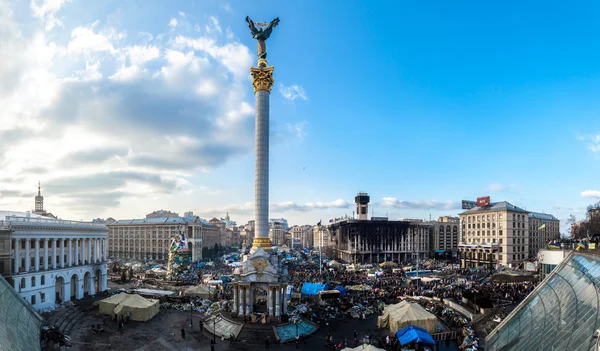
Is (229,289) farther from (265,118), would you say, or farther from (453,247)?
(453,247)

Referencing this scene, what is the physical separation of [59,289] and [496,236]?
90.7m

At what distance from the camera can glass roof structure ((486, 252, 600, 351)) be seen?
61.6ft

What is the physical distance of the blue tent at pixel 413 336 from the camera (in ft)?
102

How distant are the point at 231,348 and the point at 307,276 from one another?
141ft

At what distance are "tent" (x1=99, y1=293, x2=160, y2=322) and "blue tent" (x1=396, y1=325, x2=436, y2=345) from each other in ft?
95.7

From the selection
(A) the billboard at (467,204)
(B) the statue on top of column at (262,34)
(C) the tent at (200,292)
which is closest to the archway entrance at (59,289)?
(C) the tent at (200,292)

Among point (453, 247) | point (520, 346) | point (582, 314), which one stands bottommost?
point (453, 247)

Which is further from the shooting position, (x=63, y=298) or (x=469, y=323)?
(x=63, y=298)

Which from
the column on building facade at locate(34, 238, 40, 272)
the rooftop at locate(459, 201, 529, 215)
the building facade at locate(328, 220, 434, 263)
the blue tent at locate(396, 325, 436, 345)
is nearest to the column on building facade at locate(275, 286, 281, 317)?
the blue tent at locate(396, 325, 436, 345)

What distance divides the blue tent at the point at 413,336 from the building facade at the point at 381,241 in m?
91.3

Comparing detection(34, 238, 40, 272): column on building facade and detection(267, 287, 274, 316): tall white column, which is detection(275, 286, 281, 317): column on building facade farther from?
detection(34, 238, 40, 272): column on building facade

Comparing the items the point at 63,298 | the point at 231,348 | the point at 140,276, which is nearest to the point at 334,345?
the point at 231,348

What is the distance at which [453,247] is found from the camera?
151 m

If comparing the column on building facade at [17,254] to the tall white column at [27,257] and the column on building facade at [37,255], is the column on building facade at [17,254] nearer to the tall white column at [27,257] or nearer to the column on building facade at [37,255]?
the tall white column at [27,257]
